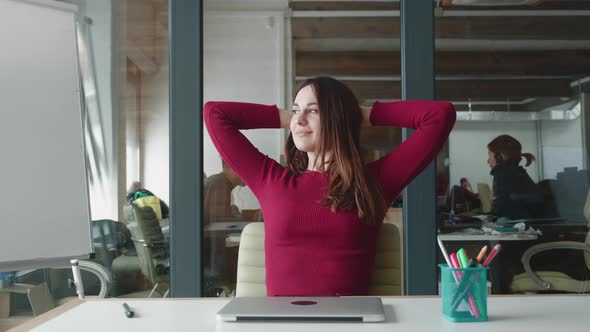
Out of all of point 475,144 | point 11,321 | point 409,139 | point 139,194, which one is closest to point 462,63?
point 475,144

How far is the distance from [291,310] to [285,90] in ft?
4.91

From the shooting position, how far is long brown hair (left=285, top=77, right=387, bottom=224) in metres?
1.65

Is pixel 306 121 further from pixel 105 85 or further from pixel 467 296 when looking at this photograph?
pixel 105 85

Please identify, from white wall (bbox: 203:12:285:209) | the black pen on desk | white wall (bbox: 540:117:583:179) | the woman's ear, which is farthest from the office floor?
white wall (bbox: 540:117:583:179)

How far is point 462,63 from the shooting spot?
8.48ft

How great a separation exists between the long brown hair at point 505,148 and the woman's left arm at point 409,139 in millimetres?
835

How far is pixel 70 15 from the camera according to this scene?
2.23 meters

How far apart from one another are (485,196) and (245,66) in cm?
118

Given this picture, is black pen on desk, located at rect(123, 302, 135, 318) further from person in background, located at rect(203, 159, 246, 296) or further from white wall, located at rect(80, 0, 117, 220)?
white wall, located at rect(80, 0, 117, 220)

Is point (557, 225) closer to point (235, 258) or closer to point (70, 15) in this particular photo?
point (235, 258)

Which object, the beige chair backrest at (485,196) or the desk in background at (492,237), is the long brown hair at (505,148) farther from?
the desk in background at (492,237)

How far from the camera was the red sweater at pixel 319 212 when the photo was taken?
1.63 metres

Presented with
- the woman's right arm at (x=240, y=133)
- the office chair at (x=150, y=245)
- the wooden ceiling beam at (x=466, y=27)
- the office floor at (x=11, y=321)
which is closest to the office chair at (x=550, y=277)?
the wooden ceiling beam at (x=466, y=27)

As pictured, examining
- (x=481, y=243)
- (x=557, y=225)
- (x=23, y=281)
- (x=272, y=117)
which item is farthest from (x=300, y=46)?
(x=23, y=281)
